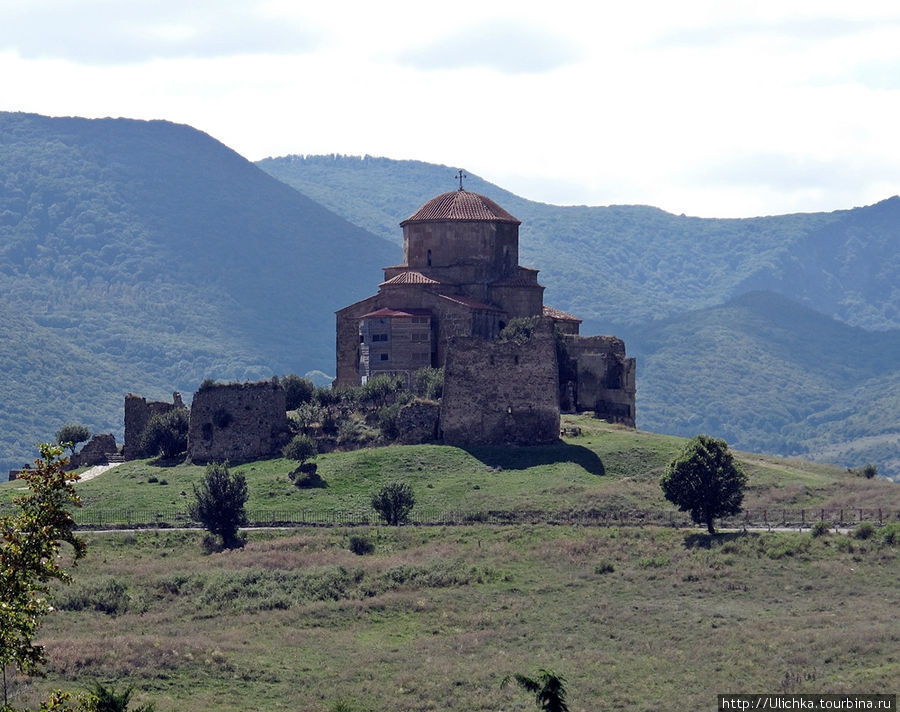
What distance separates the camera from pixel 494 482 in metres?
78.1

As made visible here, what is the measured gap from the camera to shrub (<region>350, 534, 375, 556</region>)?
225 ft

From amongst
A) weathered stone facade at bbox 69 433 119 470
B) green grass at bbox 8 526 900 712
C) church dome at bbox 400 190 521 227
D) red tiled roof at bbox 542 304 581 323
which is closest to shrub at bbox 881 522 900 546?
green grass at bbox 8 526 900 712

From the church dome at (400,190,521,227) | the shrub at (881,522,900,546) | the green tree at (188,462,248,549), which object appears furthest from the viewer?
the church dome at (400,190,521,227)

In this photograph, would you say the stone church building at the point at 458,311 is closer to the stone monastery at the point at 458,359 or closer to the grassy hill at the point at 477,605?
the stone monastery at the point at 458,359

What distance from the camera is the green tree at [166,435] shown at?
87.0 meters

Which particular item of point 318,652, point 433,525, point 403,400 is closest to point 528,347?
point 403,400

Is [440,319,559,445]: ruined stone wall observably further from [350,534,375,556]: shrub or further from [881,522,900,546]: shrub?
[881,522,900,546]: shrub

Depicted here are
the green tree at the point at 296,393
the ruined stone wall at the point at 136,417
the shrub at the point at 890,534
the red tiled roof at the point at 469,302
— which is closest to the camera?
the shrub at the point at 890,534

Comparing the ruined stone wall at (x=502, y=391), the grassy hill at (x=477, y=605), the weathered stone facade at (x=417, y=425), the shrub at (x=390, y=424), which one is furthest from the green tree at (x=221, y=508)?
the ruined stone wall at (x=502, y=391)

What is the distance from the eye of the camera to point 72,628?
192 ft

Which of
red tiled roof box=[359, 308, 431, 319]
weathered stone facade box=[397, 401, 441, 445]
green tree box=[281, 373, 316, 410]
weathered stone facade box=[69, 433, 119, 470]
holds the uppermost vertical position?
red tiled roof box=[359, 308, 431, 319]

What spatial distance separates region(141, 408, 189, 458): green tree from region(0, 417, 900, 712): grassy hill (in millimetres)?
6688

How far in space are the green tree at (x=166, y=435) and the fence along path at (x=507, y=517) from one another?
11536 millimetres

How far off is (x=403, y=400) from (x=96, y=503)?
17411 mm
